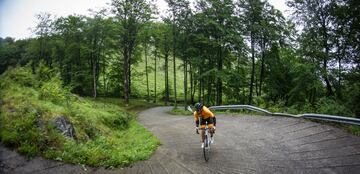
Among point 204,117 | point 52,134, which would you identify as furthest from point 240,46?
point 52,134

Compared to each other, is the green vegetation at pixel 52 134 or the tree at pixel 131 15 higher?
the tree at pixel 131 15

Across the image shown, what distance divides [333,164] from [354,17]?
674 inches

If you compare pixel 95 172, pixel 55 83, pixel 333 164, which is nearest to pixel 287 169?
pixel 333 164

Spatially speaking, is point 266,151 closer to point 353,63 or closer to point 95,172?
point 95,172

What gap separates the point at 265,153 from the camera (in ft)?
30.7

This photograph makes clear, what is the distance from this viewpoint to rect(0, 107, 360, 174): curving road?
7.84m

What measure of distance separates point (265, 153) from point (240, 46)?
20854 mm

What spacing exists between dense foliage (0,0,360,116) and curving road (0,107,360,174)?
3.59 meters

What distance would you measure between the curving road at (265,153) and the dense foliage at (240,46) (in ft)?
11.8

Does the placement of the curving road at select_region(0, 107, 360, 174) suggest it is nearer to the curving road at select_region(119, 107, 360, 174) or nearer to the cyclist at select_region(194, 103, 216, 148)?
the curving road at select_region(119, 107, 360, 174)

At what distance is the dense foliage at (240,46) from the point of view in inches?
854

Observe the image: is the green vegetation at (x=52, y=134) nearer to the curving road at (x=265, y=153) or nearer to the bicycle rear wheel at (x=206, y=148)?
the curving road at (x=265, y=153)

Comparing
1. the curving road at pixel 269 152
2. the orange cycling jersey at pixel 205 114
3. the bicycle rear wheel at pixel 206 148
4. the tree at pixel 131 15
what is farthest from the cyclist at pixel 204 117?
the tree at pixel 131 15

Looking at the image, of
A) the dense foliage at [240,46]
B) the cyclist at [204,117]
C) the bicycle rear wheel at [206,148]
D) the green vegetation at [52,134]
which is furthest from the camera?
the dense foliage at [240,46]
